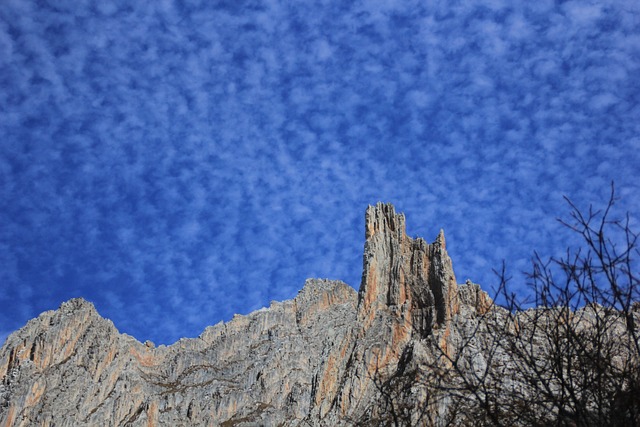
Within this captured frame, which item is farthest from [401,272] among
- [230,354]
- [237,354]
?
[230,354]

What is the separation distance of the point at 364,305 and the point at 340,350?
7.52m

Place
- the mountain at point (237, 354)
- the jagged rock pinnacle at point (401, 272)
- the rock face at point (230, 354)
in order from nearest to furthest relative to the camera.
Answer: the jagged rock pinnacle at point (401, 272), the mountain at point (237, 354), the rock face at point (230, 354)

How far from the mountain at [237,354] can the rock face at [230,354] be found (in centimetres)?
20

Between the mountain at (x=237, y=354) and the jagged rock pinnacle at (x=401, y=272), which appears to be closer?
the jagged rock pinnacle at (x=401, y=272)

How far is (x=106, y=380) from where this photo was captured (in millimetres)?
147500

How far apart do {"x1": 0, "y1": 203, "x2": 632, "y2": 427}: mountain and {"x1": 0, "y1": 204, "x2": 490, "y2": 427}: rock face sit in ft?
0.67

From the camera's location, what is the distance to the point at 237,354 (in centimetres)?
17438

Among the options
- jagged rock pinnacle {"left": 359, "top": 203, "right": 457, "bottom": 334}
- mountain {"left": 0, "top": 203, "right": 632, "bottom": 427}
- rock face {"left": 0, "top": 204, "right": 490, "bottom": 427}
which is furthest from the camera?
rock face {"left": 0, "top": 204, "right": 490, "bottom": 427}

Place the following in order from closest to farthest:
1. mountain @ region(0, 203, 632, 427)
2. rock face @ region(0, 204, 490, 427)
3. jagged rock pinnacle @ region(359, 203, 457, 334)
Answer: jagged rock pinnacle @ region(359, 203, 457, 334), mountain @ region(0, 203, 632, 427), rock face @ region(0, 204, 490, 427)

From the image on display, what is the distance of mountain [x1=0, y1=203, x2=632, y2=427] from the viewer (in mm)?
71688

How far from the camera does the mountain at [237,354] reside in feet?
235

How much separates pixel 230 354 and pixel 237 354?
7.54 ft

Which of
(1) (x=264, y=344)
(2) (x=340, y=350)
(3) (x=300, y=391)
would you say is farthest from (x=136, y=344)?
(2) (x=340, y=350)

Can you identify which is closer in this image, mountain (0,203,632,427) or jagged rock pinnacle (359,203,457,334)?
jagged rock pinnacle (359,203,457,334)
